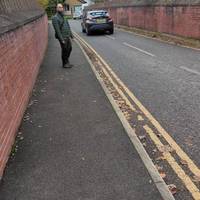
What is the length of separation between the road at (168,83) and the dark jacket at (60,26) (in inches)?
73.4

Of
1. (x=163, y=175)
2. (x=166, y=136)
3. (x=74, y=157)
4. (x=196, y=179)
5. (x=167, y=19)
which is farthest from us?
(x=167, y=19)

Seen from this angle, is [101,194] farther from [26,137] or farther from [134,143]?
[26,137]

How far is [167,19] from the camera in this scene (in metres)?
Result: 25.0

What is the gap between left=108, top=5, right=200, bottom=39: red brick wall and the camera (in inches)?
825

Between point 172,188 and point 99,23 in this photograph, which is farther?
point 99,23

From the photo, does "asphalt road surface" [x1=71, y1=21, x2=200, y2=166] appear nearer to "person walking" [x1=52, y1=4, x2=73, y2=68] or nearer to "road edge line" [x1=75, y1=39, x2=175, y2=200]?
"road edge line" [x1=75, y1=39, x2=175, y2=200]

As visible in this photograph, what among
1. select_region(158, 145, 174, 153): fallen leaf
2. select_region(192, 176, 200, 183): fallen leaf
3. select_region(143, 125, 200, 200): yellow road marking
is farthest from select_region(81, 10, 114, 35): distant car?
select_region(192, 176, 200, 183): fallen leaf

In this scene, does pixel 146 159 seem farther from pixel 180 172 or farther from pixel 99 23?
pixel 99 23

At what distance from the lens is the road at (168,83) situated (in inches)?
255

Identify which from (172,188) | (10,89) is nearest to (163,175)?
(172,188)

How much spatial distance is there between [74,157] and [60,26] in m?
8.33

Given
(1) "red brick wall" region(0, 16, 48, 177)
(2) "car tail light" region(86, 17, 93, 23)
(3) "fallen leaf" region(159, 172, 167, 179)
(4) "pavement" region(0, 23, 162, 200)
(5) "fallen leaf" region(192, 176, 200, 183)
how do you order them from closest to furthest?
1. (4) "pavement" region(0, 23, 162, 200)
2. (5) "fallen leaf" region(192, 176, 200, 183)
3. (3) "fallen leaf" region(159, 172, 167, 179)
4. (1) "red brick wall" region(0, 16, 48, 177)
5. (2) "car tail light" region(86, 17, 93, 23)

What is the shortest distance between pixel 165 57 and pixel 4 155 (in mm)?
10821

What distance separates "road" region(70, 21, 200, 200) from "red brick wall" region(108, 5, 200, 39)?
3.58 meters
